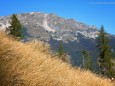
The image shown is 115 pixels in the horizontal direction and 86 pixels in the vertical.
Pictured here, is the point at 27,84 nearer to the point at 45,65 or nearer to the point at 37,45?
the point at 45,65

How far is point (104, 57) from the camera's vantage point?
6412 centimetres

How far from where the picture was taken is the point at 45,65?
20.9ft

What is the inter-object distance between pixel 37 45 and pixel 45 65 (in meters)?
3.00

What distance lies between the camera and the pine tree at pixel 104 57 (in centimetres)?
6334

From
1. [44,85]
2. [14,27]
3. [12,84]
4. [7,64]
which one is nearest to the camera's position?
[12,84]

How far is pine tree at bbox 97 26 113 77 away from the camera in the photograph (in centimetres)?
6334

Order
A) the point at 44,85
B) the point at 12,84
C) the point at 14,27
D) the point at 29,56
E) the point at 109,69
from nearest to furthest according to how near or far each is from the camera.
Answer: the point at 12,84
the point at 44,85
the point at 29,56
the point at 14,27
the point at 109,69

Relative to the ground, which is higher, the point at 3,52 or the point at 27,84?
the point at 3,52

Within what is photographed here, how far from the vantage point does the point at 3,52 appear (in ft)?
16.7

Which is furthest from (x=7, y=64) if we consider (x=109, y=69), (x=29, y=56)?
(x=109, y=69)

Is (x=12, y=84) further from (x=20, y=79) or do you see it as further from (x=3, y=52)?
(x=3, y=52)

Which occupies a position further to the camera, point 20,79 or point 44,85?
point 44,85

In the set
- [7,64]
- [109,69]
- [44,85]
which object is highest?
[7,64]

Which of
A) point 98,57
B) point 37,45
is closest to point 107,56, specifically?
point 98,57
